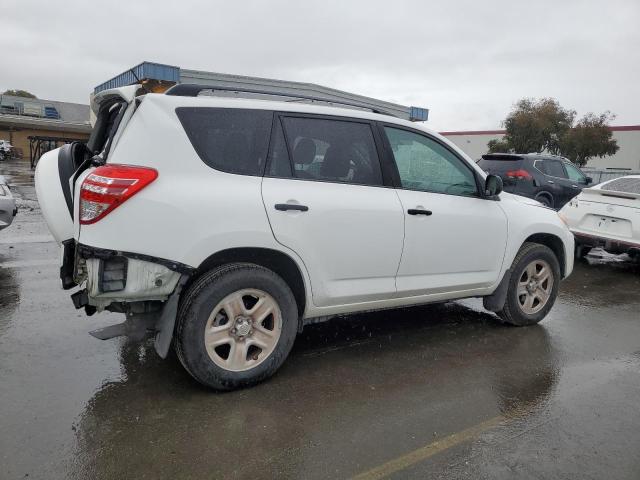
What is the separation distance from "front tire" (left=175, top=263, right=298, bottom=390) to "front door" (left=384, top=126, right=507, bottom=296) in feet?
3.47

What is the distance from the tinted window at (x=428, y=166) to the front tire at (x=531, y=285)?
909 millimetres

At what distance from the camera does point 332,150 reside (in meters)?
3.71

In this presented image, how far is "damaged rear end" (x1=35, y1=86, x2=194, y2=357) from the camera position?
292cm

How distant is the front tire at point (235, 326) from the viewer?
3.12 metres

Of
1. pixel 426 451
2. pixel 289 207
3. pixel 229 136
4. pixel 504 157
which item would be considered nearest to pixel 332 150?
pixel 289 207

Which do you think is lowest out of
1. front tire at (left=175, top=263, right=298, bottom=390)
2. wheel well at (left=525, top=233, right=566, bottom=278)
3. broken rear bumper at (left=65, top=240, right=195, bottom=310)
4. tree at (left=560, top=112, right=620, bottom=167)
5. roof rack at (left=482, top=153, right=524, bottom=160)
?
front tire at (left=175, top=263, right=298, bottom=390)

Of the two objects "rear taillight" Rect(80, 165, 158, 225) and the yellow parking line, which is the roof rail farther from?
the yellow parking line

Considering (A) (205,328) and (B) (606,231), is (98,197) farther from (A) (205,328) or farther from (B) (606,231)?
(B) (606,231)

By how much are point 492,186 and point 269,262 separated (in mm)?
2126

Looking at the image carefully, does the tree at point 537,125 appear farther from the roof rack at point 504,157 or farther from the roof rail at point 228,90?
the roof rail at point 228,90

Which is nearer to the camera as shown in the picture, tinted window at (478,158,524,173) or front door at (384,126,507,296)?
front door at (384,126,507,296)

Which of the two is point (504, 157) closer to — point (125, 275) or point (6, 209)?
point (6, 209)

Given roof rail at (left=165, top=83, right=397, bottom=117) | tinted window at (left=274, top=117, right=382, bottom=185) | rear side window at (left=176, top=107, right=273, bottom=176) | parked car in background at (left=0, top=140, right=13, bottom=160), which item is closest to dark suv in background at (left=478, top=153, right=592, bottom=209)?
roof rail at (left=165, top=83, right=397, bottom=117)

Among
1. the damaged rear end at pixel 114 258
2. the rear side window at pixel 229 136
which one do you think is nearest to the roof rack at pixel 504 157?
the rear side window at pixel 229 136
